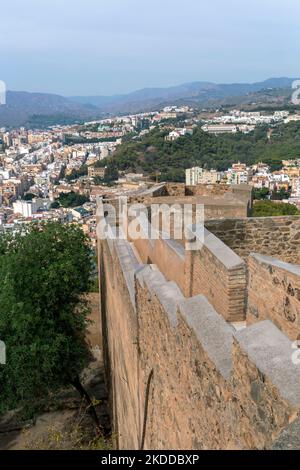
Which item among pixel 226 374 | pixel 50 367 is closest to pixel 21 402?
pixel 50 367

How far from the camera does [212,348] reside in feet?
8.27

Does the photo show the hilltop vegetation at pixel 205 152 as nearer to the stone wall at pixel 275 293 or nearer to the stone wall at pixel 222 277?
the stone wall at pixel 222 277

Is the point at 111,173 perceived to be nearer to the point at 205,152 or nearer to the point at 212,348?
the point at 205,152

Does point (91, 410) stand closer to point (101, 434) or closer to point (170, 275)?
point (101, 434)

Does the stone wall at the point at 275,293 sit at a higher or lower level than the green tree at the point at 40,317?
higher

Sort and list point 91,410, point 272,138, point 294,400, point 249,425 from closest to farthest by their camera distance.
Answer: point 294,400, point 249,425, point 91,410, point 272,138

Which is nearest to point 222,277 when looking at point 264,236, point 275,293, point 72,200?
point 275,293

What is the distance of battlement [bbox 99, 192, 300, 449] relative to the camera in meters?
1.93

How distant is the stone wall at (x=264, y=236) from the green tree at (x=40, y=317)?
4.52 m

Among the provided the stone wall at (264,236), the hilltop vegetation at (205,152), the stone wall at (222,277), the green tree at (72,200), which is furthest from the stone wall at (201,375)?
the green tree at (72,200)

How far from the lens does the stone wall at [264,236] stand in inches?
232

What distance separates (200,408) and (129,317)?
9.15ft

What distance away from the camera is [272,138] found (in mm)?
101812

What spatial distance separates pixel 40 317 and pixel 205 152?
86791 millimetres
